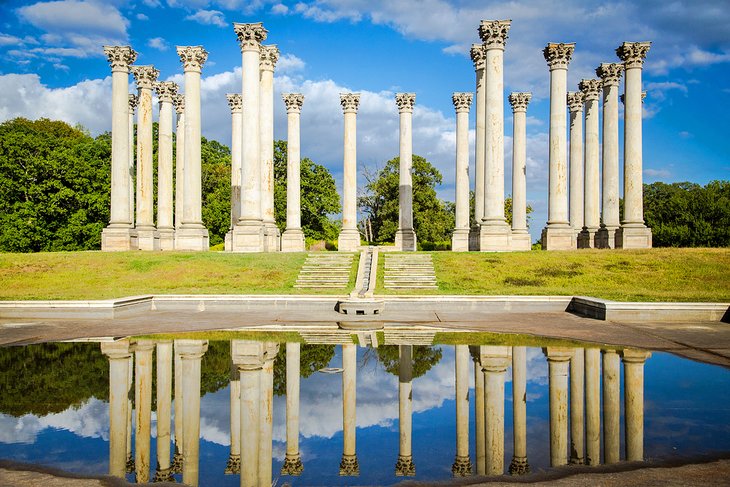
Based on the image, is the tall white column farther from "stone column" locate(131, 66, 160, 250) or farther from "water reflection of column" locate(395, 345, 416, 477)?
"water reflection of column" locate(395, 345, 416, 477)

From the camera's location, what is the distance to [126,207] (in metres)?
48.6

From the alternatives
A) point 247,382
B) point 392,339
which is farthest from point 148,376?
point 392,339

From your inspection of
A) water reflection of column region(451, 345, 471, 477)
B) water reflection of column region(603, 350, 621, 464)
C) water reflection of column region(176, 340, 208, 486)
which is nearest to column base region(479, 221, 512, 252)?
water reflection of column region(451, 345, 471, 477)

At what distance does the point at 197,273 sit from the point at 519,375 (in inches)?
1162

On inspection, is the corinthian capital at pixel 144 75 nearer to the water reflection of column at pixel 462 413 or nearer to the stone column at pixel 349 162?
the stone column at pixel 349 162

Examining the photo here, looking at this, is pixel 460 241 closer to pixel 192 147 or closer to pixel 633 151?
pixel 633 151

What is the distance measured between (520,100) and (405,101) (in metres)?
12.7

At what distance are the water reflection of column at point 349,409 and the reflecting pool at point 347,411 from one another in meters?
0.05

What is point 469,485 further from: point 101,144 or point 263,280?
point 101,144

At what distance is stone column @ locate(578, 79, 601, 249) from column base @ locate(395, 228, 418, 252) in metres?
18.2

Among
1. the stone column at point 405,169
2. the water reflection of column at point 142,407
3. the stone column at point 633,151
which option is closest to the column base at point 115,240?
the stone column at point 405,169

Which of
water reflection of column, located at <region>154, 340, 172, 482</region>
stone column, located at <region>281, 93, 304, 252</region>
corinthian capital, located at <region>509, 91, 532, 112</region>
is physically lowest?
water reflection of column, located at <region>154, 340, 172, 482</region>

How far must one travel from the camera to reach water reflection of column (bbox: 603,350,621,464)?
8.43 meters

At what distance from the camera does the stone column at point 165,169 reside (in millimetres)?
54344
